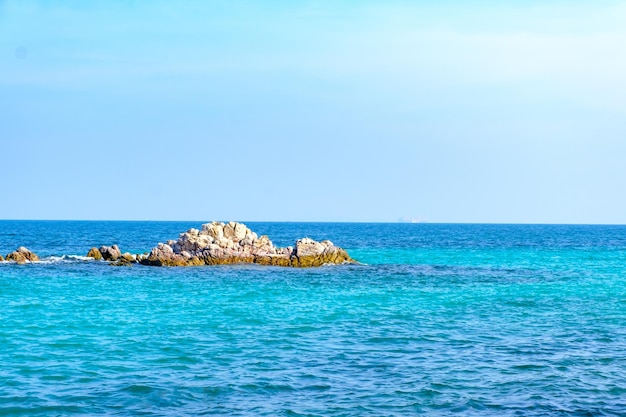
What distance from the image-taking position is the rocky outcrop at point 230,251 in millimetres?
64938

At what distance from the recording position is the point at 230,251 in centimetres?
6662

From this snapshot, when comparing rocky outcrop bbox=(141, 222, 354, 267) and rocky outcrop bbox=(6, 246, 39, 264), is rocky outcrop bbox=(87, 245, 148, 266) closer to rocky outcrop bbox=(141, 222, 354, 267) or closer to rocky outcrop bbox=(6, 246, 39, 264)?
rocky outcrop bbox=(141, 222, 354, 267)

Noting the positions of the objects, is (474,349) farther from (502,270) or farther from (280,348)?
(502,270)

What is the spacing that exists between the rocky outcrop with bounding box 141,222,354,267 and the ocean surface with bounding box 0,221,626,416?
13104 mm

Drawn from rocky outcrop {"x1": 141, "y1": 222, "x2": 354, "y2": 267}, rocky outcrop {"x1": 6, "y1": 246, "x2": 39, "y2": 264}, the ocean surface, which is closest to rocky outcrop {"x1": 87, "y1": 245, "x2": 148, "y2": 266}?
rocky outcrop {"x1": 141, "y1": 222, "x2": 354, "y2": 267}

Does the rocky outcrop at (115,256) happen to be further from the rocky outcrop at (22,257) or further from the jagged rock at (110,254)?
the rocky outcrop at (22,257)

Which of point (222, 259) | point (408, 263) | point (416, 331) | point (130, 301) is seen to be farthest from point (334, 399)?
point (408, 263)

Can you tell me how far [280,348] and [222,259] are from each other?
1553 inches

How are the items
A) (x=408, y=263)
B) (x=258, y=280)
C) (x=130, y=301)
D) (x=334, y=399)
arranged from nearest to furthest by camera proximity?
1. (x=334, y=399)
2. (x=130, y=301)
3. (x=258, y=280)
4. (x=408, y=263)

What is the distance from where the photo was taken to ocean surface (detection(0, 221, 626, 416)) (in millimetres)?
19812

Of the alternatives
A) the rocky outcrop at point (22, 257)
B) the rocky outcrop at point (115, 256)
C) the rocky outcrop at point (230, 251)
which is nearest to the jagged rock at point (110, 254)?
the rocky outcrop at point (115, 256)

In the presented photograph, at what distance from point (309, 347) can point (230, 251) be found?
40.5 m

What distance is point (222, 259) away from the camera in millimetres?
65500

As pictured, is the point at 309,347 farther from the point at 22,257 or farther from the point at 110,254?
the point at 22,257
